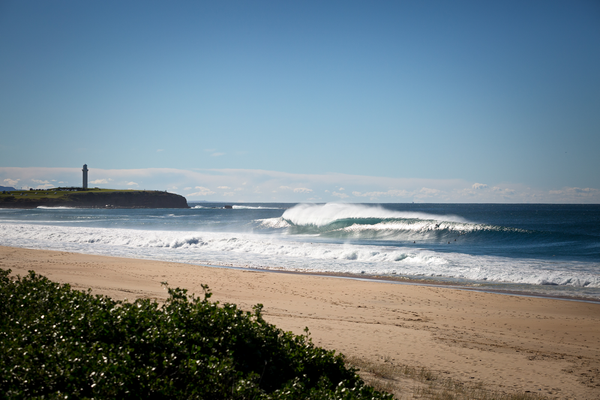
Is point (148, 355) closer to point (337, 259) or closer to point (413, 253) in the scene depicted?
point (337, 259)

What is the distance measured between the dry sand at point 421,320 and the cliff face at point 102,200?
119 metres

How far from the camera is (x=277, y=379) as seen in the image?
351cm

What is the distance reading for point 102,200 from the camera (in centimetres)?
12344

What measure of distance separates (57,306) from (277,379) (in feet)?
7.51

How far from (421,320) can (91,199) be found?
13296 cm

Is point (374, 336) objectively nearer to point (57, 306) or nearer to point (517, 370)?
point (517, 370)

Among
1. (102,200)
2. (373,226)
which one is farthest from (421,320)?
(102,200)

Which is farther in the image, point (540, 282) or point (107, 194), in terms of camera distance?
point (107, 194)

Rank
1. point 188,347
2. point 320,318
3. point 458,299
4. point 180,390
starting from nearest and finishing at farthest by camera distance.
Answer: point 180,390 → point 188,347 → point 320,318 → point 458,299

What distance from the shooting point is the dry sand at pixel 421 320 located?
5871 mm

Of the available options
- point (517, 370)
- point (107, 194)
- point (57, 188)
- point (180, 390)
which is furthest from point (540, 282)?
point (57, 188)

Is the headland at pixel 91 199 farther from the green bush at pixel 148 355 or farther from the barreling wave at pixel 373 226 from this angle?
the green bush at pixel 148 355

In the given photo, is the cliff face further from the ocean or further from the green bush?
the green bush

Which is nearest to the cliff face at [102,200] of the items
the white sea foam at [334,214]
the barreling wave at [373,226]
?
the barreling wave at [373,226]
